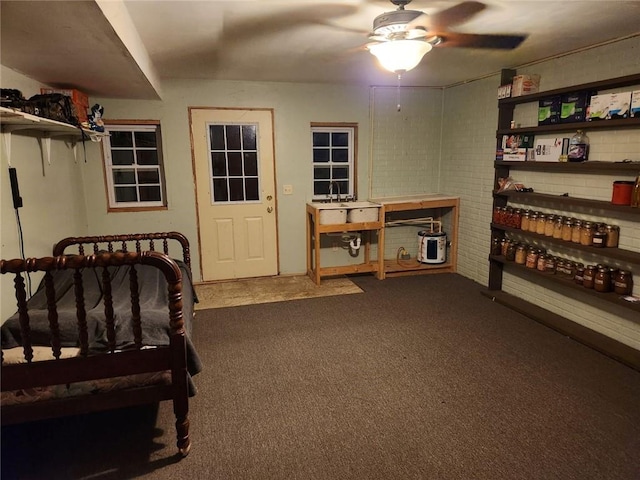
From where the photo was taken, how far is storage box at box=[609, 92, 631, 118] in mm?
2814

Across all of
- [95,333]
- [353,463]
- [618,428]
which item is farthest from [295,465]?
[618,428]

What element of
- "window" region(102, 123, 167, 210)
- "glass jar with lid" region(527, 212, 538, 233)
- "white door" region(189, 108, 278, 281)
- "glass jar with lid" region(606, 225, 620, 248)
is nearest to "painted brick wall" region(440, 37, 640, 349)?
"glass jar with lid" region(606, 225, 620, 248)

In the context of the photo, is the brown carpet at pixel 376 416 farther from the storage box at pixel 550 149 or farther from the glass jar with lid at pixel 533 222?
the storage box at pixel 550 149

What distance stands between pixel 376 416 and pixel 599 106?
107 inches

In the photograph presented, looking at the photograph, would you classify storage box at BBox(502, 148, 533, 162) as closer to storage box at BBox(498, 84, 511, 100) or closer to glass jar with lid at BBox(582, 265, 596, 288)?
storage box at BBox(498, 84, 511, 100)

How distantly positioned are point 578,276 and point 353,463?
243cm

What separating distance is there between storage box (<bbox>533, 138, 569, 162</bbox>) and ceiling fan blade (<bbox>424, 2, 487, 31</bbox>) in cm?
150

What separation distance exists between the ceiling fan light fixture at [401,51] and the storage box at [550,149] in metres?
1.67

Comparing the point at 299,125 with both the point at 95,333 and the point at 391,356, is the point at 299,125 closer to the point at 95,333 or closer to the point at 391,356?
the point at 391,356

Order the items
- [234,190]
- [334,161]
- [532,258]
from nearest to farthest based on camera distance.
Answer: [532,258] → [234,190] → [334,161]

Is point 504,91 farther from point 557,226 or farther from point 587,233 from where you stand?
point 587,233

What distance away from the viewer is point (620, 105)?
2.86 metres

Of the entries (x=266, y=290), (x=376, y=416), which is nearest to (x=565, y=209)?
(x=376, y=416)

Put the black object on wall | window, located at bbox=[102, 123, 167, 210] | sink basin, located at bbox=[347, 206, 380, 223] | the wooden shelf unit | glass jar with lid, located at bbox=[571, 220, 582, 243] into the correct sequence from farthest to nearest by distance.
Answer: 1. sink basin, located at bbox=[347, 206, 380, 223]
2. window, located at bbox=[102, 123, 167, 210]
3. glass jar with lid, located at bbox=[571, 220, 582, 243]
4. the wooden shelf unit
5. the black object on wall
